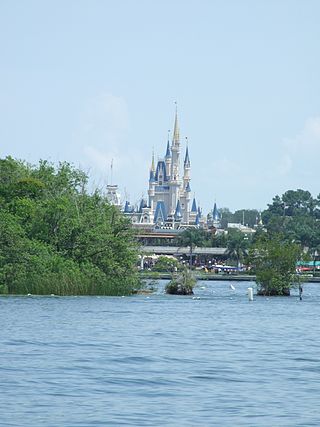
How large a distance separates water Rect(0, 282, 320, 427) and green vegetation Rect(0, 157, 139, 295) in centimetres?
1107

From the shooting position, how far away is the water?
94.7 ft

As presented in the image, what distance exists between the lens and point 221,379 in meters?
34.9

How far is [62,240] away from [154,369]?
149 ft

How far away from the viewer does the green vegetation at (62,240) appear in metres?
74.8

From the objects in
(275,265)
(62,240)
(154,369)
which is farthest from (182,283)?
(154,369)

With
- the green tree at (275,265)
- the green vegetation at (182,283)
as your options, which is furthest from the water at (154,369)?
the green vegetation at (182,283)

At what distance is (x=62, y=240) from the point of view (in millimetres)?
82062

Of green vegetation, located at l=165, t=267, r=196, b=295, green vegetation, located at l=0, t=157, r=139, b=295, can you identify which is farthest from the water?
green vegetation, located at l=165, t=267, r=196, b=295

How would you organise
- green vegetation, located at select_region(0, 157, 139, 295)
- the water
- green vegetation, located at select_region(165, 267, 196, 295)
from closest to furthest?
the water, green vegetation, located at select_region(0, 157, 139, 295), green vegetation, located at select_region(165, 267, 196, 295)

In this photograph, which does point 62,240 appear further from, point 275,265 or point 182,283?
point 275,265

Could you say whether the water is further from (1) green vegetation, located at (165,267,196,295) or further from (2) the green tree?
(1) green vegetation, located at (165,267,196,295)

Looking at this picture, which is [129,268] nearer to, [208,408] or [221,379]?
[221,379]

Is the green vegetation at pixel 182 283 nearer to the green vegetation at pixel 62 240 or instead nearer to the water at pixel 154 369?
the green vegetation at pixel 62 240

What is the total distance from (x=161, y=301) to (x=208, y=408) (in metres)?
47.2
